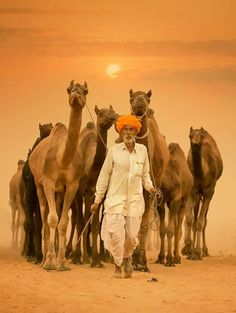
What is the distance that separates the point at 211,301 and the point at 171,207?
11.4 feet

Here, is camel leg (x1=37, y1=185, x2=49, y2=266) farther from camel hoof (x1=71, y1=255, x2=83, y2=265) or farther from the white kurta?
the white kurta

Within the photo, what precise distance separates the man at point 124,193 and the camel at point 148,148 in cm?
74

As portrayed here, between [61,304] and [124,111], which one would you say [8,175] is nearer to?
[124,111]

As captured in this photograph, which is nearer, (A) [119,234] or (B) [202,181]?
(A) [119,234]

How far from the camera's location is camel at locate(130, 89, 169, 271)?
38.7ft

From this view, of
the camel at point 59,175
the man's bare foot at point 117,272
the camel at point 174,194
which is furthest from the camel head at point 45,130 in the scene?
the man's bare foot at point 117,272

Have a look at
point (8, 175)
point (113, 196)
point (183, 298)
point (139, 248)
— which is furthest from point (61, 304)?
point (8, 175)

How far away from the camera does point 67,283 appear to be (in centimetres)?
1056

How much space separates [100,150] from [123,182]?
65.8 inches

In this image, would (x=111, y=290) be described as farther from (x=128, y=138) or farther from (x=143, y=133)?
(x=143, y=133)

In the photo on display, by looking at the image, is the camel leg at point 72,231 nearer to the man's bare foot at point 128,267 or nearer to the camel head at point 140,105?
the camel head at point 140,105

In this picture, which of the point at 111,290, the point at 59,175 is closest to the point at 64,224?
the point at 59,175

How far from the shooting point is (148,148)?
472 inches

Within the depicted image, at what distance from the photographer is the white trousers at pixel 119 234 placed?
10.9m
